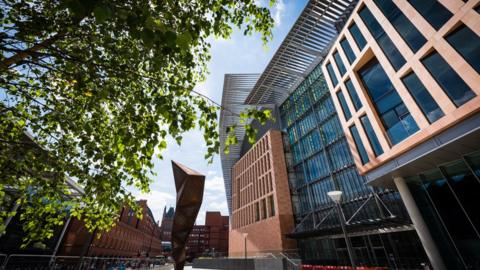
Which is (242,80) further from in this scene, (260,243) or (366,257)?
(366,257)

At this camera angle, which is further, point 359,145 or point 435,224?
point 359,145

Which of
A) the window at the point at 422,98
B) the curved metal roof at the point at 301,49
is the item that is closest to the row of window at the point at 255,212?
the curved metal roof at the point at 301,49

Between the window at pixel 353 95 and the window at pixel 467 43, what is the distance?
6305 mm

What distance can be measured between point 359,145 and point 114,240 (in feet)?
150

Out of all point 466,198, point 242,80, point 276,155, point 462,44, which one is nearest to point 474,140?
point 466,198

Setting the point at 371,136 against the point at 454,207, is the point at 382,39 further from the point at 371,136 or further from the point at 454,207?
the point at 454,207

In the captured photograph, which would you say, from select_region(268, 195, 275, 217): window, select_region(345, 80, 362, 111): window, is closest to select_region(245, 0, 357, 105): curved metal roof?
select_region(345, 80, 362, 111): window

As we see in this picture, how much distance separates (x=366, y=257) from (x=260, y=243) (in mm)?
15787

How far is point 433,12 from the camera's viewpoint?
10.8m

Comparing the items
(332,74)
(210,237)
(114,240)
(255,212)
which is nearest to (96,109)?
(332,74)

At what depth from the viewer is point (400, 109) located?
12516 mm

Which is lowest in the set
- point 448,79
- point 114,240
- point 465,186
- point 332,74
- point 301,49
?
point 465,186

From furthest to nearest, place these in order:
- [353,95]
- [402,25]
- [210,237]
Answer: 1. [210,237]
2. [353,95]
3. [402,25]

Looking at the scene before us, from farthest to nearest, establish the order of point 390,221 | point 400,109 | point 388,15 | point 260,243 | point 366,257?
point 260,243
point 366,257
point 390,221
point 388,15
point 400,109
